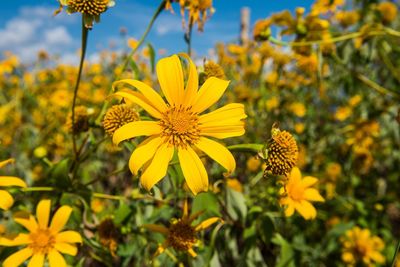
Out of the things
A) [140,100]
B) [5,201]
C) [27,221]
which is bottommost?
[27,221]

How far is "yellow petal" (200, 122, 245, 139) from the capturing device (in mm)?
906

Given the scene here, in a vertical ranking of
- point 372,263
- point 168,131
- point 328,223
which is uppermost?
point 168,131

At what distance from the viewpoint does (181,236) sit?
112 centimetres

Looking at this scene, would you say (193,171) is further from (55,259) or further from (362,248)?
(362,248)

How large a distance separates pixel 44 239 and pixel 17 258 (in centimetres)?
9

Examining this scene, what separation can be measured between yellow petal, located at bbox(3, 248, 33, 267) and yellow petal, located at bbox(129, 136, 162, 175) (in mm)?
584

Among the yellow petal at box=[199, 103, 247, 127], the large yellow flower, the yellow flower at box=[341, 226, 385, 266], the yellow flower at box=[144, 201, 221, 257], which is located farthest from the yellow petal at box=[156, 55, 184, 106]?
the yellow flower at box=[341, 226, 385, 266]

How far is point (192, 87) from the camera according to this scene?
0.93 meters

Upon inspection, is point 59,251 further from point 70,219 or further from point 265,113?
point 265,113

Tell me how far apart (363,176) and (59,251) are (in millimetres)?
2630

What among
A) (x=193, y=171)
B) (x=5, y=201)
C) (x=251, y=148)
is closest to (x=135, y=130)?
(x=193, y=171)

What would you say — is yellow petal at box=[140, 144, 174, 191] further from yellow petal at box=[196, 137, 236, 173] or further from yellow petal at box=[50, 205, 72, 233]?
yellow petal at box=[50, 205, 72, 233]

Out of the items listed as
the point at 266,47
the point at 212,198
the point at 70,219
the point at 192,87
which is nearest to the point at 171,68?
the point at 192,87

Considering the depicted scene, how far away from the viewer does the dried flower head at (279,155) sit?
89 centimetres
